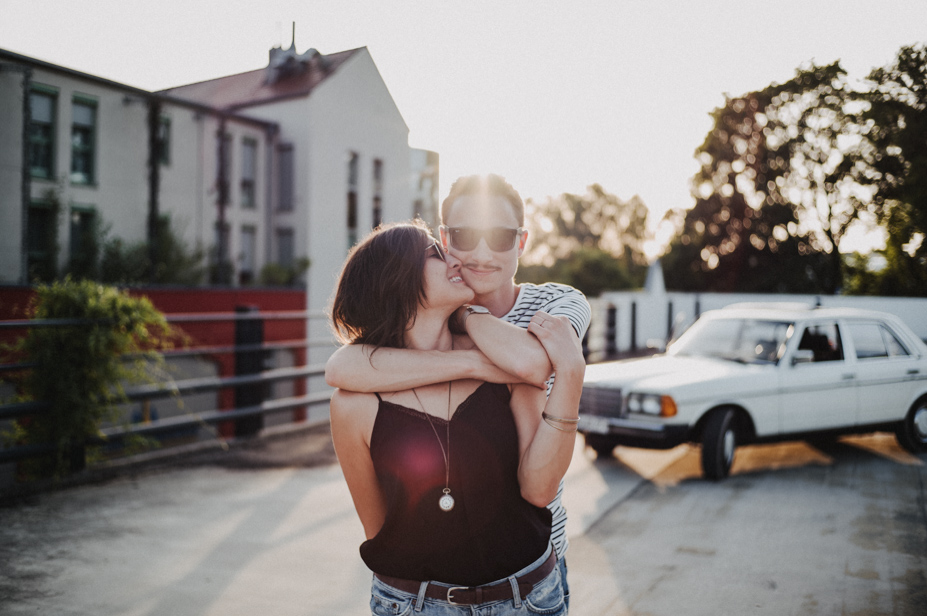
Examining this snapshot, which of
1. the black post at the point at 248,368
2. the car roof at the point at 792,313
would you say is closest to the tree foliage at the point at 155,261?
the black post at the point at 248,368

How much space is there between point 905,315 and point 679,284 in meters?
24.1

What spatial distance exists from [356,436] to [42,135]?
22.6 metres

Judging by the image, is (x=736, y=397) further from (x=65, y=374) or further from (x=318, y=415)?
(x=318, y=415)

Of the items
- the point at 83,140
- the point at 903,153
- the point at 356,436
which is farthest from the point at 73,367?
the point at 83,140

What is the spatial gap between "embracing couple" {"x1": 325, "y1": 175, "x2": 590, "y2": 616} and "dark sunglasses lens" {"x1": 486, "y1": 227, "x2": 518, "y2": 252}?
0.89ft

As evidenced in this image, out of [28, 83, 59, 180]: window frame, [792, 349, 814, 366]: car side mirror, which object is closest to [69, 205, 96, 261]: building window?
[28, 83, 59, 180]: window frame

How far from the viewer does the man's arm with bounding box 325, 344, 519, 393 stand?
1776 mm

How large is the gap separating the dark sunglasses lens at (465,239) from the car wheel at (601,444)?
5.06 meters

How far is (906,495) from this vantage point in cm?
605

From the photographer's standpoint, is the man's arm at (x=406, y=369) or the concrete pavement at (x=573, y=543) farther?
the concrete pavement at (x=573, y=543)

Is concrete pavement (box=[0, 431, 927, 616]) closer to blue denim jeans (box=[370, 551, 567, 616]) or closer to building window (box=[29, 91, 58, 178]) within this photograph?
blue denim jeans (box=[370, 551, 567, 616])

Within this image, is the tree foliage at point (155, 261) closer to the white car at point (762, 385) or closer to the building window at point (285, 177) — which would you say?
the building window at point (285, 177)

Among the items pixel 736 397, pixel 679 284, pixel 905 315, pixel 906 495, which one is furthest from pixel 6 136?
pixel 679 284

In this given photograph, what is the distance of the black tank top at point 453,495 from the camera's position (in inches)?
68.5
